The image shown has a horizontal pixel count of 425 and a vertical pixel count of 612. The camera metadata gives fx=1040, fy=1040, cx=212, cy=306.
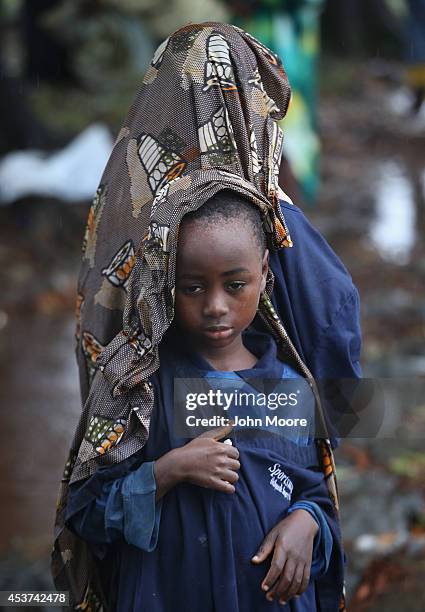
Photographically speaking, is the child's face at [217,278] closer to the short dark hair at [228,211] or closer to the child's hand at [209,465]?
the short dark hair at [228,211]

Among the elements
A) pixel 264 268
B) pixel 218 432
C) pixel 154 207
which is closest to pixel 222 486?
pixel 218 432

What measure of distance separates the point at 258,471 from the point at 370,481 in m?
2.65

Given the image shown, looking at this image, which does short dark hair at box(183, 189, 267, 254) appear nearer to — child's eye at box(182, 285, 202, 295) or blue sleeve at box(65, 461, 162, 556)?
child's eye at box(182, 285, 202, 295)

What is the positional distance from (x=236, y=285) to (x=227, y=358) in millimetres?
205

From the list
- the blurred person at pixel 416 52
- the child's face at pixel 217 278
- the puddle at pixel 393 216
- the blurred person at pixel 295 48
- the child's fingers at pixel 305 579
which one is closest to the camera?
the child's face at pixel 217 278

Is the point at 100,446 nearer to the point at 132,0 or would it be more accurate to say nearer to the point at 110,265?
the point at 110,265

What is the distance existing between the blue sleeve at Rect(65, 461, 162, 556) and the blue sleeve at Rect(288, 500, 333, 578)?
31 cm

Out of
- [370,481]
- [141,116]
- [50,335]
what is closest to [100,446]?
[141,116]

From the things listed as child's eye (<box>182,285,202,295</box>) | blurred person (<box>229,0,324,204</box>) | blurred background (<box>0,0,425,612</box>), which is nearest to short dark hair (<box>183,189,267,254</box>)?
child's eye (<box>182,285,202,295</box>)

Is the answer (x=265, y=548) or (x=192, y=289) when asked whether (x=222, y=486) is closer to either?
(x=265, y=548)

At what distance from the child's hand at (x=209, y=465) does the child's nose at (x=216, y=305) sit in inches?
10.2

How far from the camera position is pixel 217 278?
207 cm

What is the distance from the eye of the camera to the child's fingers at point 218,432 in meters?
2.14

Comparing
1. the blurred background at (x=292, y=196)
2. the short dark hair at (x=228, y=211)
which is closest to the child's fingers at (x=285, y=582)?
the short dark hair at (x=228, y=211)
